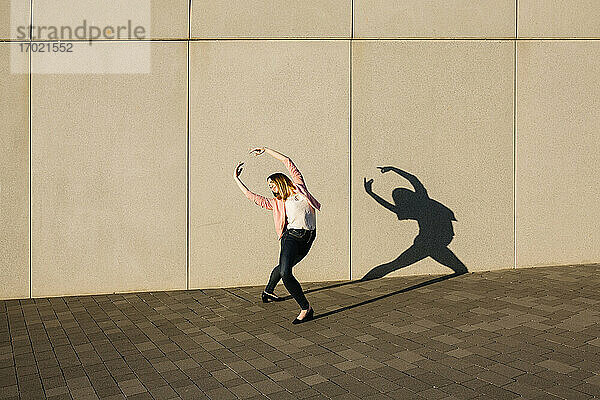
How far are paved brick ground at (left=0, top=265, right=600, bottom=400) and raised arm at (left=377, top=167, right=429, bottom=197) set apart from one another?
4.33ft

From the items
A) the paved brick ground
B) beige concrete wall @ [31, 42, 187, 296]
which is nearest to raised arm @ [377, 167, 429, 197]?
the paved brick ground

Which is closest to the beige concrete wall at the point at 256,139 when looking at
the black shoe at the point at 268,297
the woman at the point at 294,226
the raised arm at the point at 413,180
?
the raised arm at the point at 413,180

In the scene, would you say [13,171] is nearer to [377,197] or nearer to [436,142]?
[377,197]

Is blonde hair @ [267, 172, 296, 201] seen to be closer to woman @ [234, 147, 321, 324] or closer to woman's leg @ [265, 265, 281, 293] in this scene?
woman @ [234, 147, 321, 324]

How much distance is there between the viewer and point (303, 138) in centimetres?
999

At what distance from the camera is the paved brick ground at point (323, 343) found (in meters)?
5.77

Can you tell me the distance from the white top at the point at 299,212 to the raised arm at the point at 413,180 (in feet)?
8.45

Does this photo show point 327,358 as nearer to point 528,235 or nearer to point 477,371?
point 477,371

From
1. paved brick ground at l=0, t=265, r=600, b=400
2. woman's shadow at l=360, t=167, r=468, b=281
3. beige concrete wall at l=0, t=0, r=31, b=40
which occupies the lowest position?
paved brick ground at l=0, t=265, r=600, b=400

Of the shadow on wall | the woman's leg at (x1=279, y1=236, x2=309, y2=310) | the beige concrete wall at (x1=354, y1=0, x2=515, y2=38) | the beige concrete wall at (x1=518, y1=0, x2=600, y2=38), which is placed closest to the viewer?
the woman's leg at (x1=279, y1=236, x2=309, y2=310)

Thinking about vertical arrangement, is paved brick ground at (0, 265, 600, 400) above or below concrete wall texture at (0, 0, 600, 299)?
below

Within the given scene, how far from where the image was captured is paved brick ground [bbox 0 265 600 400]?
5766 mm

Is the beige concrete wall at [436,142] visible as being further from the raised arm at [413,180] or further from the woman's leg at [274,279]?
the woman's leg at [274,279]

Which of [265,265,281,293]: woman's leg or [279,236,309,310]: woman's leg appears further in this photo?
[265,265,281,293]: woman's leg
